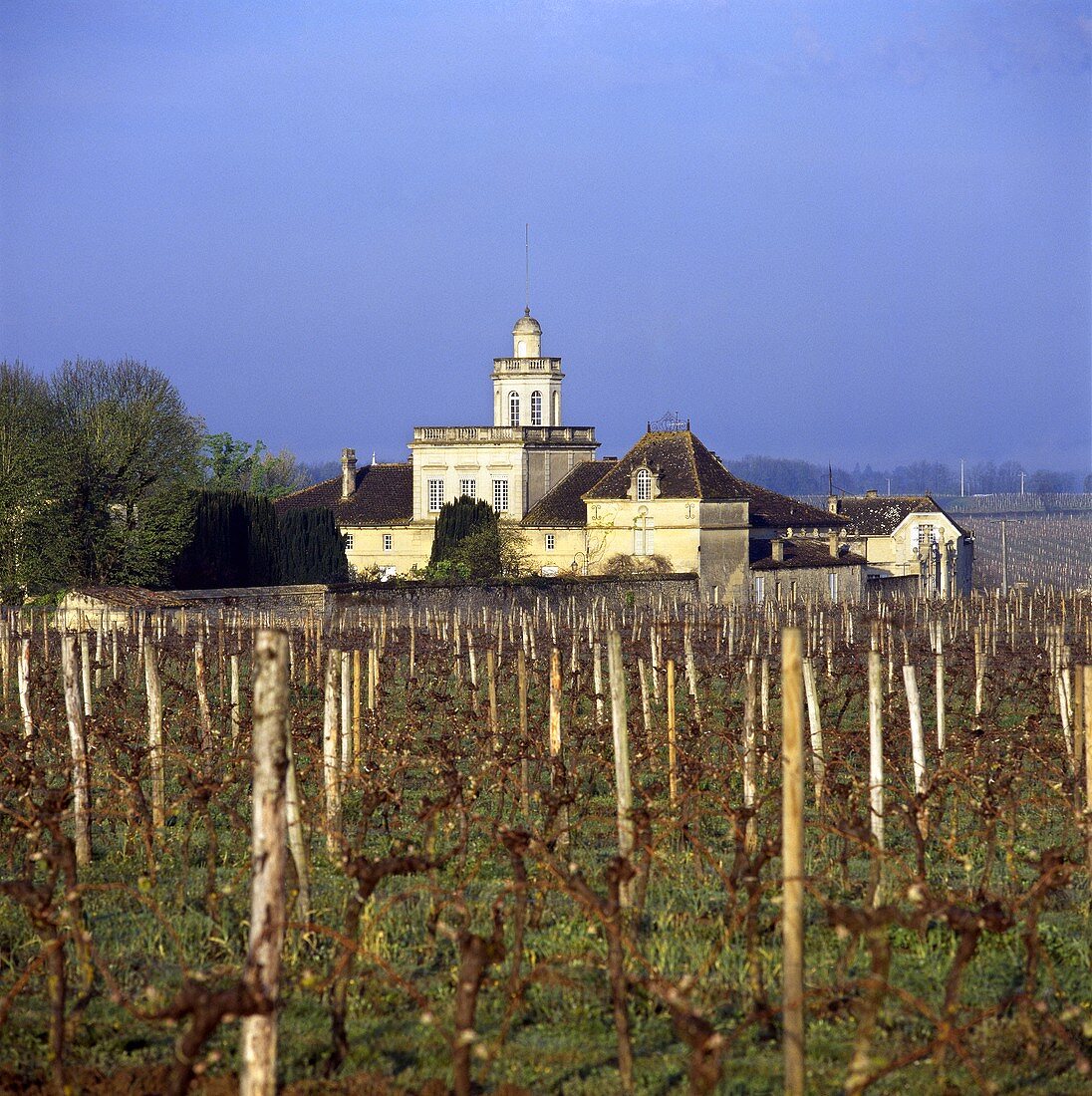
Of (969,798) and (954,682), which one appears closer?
(969,798)

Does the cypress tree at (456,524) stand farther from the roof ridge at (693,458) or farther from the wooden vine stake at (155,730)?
the wooden vine stake at (155,730)

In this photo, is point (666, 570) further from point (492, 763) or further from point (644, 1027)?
point (644, 1027)

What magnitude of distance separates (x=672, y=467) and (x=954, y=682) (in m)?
32.3

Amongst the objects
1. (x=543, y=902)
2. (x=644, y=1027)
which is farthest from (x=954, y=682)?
(x=644, y=1027)

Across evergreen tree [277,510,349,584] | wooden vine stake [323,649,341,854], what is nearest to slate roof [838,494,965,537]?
evergreen tree [277,510,349,584]

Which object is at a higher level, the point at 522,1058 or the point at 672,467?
the point at 672,467

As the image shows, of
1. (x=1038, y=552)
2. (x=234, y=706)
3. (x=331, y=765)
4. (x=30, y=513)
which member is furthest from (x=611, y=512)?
(x=1038, y=552)

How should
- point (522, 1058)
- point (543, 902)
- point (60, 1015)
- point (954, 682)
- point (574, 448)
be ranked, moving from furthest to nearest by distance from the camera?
point (574, 448) < point (954, 682) < point (543, 902) < point (522, 1058) < point (60, 1015)

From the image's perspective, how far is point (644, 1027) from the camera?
24.2ft

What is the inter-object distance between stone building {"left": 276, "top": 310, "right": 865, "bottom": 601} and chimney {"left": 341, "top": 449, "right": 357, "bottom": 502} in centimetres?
8

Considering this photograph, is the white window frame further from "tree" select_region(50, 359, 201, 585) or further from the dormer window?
"tree" select_region(50, 359, 201, 585)

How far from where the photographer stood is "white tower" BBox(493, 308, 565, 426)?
6600cm

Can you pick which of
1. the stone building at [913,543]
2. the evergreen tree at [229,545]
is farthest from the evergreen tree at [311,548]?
the stone building at [913,543]

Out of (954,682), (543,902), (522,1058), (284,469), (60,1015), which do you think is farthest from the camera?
(284,469)
